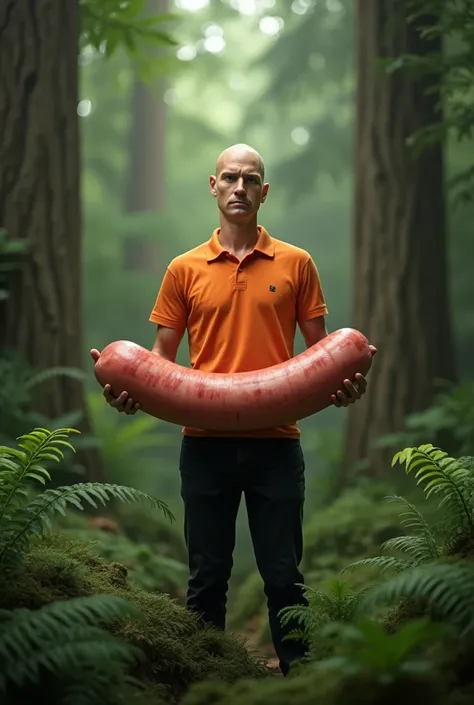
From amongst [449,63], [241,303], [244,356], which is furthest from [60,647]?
[449,63]

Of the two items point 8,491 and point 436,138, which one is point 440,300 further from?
point 8,491

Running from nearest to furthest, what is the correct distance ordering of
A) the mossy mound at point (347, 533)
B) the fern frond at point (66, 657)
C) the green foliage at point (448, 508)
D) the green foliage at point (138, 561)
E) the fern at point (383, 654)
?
1. the fern at point (383, 654)
2. the fern frond at point (66, 657)
3. the green foliage at point (448, 508)
4. the green foliage at point (138, 561)
5. the mossy mound at point (347, 533)

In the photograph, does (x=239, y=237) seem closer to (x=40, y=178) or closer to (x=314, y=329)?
(x=314, y=329)

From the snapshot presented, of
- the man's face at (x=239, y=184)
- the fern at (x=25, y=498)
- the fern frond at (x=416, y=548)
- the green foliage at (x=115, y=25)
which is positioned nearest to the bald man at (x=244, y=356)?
the man's face at (x=239, y=184)

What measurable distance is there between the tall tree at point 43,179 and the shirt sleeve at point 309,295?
11.4 ft

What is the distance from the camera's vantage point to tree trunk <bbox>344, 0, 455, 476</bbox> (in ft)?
26.3

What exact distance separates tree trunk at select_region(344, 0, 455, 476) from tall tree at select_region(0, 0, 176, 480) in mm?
→ 2503

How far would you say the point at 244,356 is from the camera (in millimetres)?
4086

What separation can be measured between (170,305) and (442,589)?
75.3 inches

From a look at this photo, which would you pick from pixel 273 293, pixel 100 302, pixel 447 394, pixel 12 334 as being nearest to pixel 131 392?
pixel 273 293

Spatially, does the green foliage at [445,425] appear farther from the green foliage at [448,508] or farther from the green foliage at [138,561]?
the green foliage at [448,508]

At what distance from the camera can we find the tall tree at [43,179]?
Answer: 23.2ft

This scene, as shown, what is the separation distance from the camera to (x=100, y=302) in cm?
1456

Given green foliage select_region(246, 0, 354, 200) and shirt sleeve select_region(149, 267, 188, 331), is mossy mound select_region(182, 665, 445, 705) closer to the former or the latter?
shirt sleeve select_region(149, 267, 188, 331)
